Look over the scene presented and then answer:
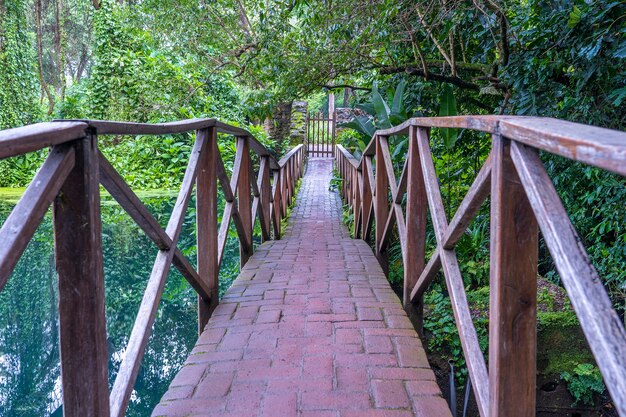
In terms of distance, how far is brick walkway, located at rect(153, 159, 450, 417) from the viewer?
1.72 m

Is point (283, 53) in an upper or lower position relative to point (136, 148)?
upper

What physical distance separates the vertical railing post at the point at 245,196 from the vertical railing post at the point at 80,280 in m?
2.37

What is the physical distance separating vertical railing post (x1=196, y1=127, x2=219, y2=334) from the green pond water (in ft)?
2.37

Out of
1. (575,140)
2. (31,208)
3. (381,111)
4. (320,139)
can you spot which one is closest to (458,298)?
(575,140)

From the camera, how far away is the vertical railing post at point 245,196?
12.2 ft

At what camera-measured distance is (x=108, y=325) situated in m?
3.71

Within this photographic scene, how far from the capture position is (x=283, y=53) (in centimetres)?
512

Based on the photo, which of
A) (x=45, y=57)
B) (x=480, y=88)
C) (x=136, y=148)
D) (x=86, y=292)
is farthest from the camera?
(x=45, y=57)

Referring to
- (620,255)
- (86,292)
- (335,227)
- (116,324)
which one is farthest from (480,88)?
(86,292)

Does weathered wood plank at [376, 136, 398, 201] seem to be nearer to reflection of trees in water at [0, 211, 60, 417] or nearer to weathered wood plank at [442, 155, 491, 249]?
weathered wood plank at [442, 155, 491, 249]

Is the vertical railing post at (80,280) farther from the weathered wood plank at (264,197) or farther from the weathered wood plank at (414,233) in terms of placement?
the weathered wood plank at (264,197)

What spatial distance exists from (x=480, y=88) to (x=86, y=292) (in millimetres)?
4040

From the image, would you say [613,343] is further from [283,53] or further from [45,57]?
[45,57]

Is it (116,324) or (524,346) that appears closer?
(524,346)
